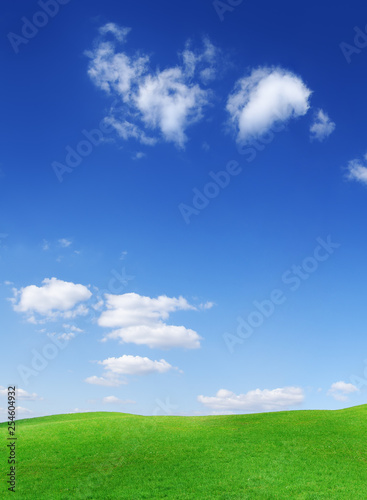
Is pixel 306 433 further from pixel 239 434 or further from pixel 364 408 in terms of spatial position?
pixel 364 408

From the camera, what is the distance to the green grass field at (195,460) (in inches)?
1180

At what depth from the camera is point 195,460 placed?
3584 cm

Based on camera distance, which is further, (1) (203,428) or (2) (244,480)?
(1) (203,428)

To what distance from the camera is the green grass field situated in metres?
30.0

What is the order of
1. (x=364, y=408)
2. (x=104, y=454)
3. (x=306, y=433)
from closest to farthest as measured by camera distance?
1. (x=104, y=454)
2. (x=306, y=433)
3. (x=364, y=408)

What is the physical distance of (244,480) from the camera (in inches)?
1229

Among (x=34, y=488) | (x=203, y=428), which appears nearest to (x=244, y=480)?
(x=34, y=488)

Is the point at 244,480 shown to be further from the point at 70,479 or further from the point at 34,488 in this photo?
the point at 34,488

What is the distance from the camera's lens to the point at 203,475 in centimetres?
3231

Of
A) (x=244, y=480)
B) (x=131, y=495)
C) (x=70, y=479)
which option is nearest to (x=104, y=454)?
(x=70, y=479)

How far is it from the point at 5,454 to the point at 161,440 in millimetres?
15592


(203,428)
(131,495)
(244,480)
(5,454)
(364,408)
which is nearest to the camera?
(131,495)

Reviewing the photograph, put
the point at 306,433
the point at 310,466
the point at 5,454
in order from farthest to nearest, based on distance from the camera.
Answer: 1. the point at 306,433
2. the point at 5,454
3. the point at 310,466

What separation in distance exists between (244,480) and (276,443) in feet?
35.0
